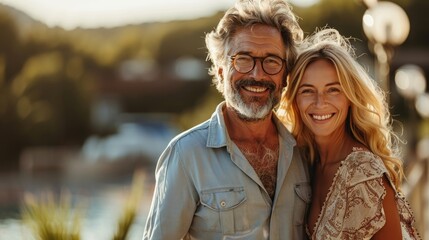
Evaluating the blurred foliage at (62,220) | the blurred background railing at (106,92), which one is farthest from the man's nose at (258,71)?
the blurred background railing at (106,92)

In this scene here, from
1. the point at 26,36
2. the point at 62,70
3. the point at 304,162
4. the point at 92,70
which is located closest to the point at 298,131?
the point at 304,162

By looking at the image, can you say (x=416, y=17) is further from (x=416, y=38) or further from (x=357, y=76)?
(x=357, y=76)

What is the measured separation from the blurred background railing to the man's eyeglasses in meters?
12.9

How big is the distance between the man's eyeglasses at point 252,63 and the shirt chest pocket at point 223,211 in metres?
0.41

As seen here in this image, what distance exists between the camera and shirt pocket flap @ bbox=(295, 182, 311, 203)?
2613mm

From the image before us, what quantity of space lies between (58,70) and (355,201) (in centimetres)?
2974

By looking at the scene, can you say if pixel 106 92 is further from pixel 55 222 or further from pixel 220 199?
pixel 220 199

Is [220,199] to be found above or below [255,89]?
below

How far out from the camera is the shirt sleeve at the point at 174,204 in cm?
244

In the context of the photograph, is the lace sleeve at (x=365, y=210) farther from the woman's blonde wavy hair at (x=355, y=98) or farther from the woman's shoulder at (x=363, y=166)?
the woman's blonde wavy hair at (x=355, y=98)

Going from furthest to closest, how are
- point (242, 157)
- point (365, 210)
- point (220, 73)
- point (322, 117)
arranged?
point (220, 73)
point (322, 117)
point (242, 157)
point (365, 210)

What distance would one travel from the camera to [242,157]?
101 inches

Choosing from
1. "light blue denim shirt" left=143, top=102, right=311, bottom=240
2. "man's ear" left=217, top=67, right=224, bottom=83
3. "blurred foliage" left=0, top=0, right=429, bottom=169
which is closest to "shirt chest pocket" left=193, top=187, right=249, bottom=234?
"light blue denim shirt" left=143, top=102, right=311, bottom=240

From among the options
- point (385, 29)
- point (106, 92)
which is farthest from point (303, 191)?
point (106, 92)
